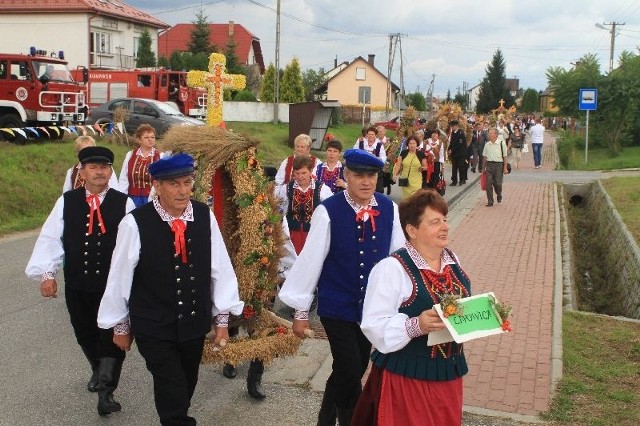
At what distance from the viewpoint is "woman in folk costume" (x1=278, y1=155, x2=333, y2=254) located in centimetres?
820

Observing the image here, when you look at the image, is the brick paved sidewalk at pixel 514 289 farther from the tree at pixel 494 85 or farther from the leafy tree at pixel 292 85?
the tree at pixel 494 85

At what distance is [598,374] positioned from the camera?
6543mm

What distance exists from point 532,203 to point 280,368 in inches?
545

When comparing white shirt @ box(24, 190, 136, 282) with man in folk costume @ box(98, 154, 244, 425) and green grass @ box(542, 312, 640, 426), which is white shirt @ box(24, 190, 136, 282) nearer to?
man in folk costume @ box(98, 154, 244, 425)

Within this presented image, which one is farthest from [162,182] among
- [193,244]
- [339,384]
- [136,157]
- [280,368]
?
[136,157]

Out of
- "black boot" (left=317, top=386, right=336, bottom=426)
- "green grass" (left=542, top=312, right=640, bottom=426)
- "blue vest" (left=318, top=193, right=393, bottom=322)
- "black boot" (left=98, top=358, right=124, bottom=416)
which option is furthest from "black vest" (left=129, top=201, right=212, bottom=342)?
"green grass" (left=542, top=312, right=640, bottom=426)

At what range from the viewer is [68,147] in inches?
780

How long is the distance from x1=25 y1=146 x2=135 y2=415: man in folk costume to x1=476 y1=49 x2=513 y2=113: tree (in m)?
98.4

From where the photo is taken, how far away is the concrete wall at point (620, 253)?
1102 cm

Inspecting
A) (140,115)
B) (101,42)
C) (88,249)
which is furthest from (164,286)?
(101,42)

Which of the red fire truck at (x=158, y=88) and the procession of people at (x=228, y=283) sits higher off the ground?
the red fire truck at (x=158, y=88)

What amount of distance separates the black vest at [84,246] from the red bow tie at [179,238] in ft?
4.48

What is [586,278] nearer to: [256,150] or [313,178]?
[313,178]

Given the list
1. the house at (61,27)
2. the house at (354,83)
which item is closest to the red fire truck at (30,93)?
the house at (61,27)
